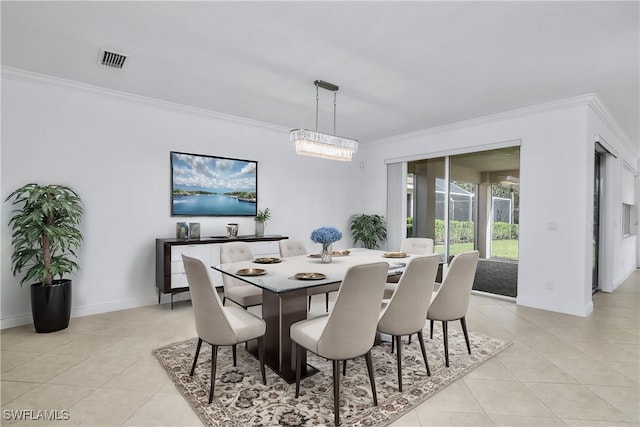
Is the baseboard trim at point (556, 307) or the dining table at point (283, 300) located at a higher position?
the dining table at point (283, 300)

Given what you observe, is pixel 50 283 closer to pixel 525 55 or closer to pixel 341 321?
pixel 341 321

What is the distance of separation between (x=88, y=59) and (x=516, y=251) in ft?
18.6

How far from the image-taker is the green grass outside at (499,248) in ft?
16.3

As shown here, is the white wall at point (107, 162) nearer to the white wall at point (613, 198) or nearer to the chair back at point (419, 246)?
the chair back at point (419, 246)

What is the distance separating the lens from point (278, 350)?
254cm

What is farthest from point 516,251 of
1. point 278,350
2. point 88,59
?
point 88,59

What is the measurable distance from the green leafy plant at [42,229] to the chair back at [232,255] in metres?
1.54

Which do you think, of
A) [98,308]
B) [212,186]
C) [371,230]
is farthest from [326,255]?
[371,230]

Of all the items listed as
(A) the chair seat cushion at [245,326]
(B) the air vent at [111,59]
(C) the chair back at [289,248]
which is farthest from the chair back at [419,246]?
(B) the air vent at [111,59]

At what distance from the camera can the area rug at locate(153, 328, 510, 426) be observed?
6.64 ft

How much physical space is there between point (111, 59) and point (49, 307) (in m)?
2.49

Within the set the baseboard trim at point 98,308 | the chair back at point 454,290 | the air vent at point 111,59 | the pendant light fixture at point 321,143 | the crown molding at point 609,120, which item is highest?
the air vent at point 111,59

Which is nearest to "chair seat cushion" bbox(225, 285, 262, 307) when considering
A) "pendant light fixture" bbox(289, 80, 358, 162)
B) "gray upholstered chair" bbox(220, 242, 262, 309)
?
"gray upholstered chair" bbox(220, 242, 262, 309)

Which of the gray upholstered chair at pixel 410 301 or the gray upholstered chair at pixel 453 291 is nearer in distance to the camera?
the gray upholstered chair at pixel 410 301
